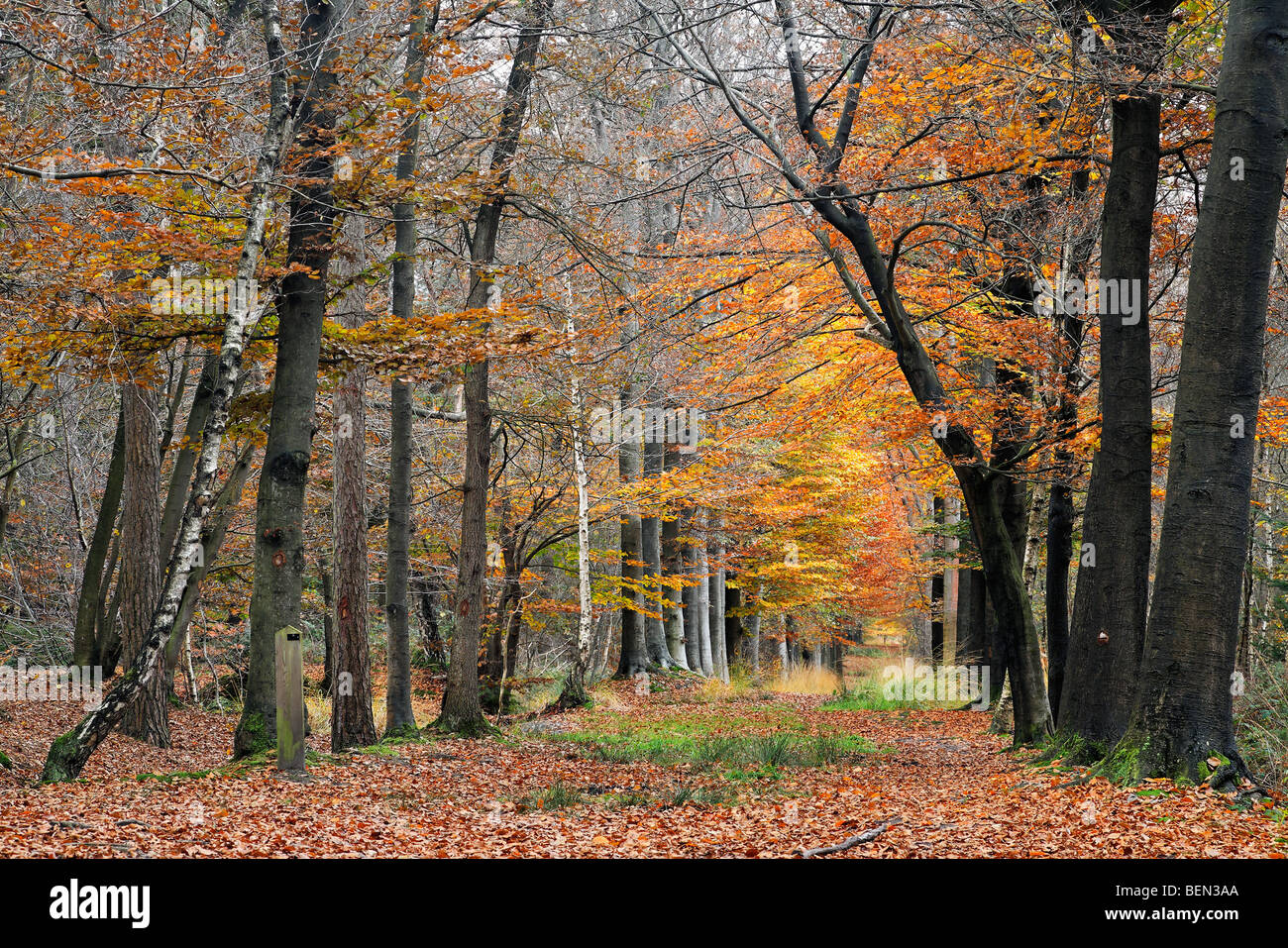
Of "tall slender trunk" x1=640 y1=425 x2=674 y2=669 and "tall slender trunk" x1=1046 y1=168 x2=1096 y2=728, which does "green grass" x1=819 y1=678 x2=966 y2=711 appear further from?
"tall slender trunk" x1=1046 y1=168 x2=1096 y2=728

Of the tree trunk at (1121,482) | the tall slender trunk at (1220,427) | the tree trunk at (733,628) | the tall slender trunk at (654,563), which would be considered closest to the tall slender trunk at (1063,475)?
the tree trunk at (1121,482)

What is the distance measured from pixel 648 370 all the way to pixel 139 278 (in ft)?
30.2

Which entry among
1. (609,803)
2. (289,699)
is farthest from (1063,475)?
(289,699)

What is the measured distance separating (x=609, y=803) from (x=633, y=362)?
796 centimetres

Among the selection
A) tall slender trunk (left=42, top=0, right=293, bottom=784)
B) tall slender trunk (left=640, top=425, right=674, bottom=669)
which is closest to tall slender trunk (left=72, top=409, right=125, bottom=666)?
tall slender trunk (left=42, top=0, right=293, bottom=784)

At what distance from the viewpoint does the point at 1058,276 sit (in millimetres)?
10992

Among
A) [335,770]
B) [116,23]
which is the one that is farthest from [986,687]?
[116,23]

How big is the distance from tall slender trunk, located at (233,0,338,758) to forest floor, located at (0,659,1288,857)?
104cm

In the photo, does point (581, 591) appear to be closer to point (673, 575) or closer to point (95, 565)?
point (673, 575)

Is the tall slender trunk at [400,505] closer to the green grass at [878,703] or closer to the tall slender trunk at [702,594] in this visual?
the green grass at [878,703]

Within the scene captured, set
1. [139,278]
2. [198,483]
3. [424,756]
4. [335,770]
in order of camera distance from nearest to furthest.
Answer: [198,483]
[335,770]
[139,278]
[424,756]

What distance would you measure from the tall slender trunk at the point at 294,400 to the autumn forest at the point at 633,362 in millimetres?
54

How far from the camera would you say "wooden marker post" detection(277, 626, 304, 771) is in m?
8.24

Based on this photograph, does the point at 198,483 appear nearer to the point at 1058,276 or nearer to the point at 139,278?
the point at 139,278
